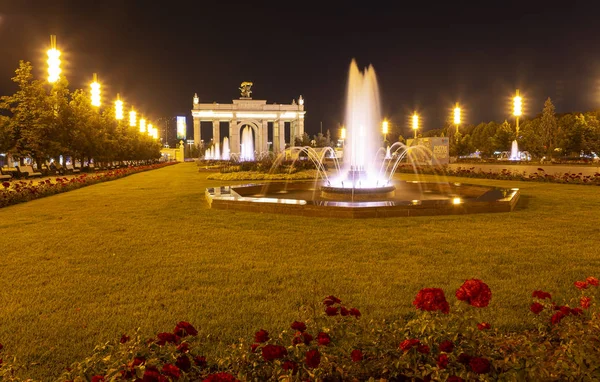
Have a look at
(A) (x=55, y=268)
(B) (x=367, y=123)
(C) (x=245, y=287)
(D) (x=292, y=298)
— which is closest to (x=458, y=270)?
(D) (x=292, y=298)

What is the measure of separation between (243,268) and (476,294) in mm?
3939

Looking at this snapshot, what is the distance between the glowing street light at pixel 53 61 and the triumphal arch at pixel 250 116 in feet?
180

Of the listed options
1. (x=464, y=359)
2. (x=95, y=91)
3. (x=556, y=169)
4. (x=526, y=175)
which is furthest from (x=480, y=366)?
(x=95, y=91)

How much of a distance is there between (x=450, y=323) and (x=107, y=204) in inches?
492

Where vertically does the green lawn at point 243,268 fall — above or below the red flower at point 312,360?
below

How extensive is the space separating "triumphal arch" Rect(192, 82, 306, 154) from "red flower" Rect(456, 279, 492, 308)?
81702mm

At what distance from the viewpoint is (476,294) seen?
2.70m

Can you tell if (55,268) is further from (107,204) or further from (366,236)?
(107,204)

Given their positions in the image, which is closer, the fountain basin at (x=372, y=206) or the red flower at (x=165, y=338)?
the red flower at (x=165, y=338)

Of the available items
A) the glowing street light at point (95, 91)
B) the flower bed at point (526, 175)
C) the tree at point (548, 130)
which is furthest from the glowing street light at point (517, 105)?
Result: the glowing street light at point (95, 91)

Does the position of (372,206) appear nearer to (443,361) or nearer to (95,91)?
(443,361)

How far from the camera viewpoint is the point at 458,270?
591 cm

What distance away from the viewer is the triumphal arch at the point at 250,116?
85.9 metres

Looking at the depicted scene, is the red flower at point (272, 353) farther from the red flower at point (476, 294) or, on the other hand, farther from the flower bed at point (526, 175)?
the flower bed at point (526, 175)
